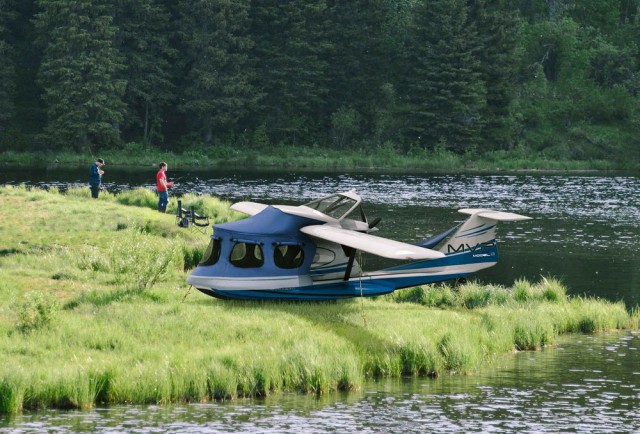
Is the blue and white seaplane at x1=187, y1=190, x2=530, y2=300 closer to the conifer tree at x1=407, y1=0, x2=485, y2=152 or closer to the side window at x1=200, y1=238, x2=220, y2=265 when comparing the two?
the side window at x1=200, y1=238, x2=220, y2=265

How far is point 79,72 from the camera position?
297 ft

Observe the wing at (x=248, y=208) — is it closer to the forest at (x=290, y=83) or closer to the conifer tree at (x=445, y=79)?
the forest at (x=290, y=83)

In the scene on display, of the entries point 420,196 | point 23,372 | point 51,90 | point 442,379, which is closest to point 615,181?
point 420,196

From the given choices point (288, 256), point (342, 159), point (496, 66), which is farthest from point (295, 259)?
point (496, 66)

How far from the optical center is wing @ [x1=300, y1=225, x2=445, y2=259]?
2145cm

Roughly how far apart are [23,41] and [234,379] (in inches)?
3527

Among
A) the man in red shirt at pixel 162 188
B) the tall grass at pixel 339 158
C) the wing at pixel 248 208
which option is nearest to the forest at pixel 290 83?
the tall grass at pixel 339 158

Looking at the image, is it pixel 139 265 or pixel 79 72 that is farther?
pixel 79 72

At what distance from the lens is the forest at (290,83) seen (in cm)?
9312

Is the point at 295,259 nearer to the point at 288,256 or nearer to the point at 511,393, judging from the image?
the point at 288,256

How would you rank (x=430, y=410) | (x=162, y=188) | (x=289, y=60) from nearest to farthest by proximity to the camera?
(x=430, y=410) < (x=162, y=188) < (x=289, y=60)

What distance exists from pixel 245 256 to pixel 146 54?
7751cm

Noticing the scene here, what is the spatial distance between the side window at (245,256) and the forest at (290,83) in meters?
69.2

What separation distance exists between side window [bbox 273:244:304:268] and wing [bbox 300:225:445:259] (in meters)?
0.47
